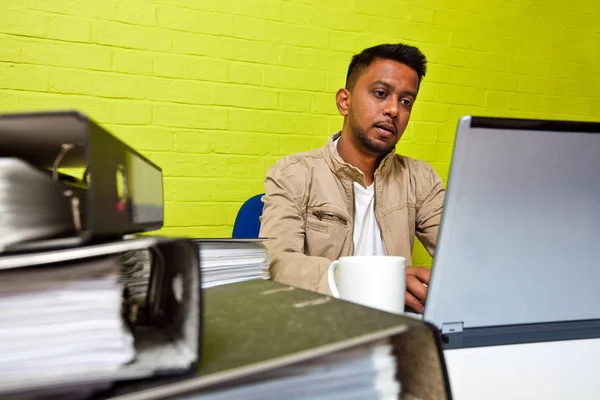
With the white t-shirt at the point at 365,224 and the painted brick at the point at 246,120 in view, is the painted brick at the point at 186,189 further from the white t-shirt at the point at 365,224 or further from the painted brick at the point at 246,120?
the white t-shirt at the point at 365,224

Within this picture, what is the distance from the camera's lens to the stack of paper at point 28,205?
1.04 feet

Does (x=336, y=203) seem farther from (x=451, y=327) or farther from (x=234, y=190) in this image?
(x=451, y=327)

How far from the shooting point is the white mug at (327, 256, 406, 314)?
0.73 meters

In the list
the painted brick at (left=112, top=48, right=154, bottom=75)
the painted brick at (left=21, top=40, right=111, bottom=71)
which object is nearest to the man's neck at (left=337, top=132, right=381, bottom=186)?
the painted brick at (left=112, top=48, right=154, bottom=75)

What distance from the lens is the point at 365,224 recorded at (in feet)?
5.73

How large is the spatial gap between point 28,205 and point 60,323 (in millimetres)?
88

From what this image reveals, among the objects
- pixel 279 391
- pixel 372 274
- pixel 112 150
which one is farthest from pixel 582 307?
pixel 112 150

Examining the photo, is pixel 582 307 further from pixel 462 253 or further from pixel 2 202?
pixel 2 202

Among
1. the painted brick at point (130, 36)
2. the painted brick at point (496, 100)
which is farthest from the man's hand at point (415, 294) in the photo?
the painted brick at point (496, 100)

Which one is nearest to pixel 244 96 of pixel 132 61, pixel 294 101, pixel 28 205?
pixel 294 101

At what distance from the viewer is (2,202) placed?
0.32 m

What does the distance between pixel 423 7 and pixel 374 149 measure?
3.53ft

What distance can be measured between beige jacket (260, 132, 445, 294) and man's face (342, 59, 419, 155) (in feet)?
0.25

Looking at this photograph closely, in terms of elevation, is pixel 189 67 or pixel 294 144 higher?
pixel 189 67
